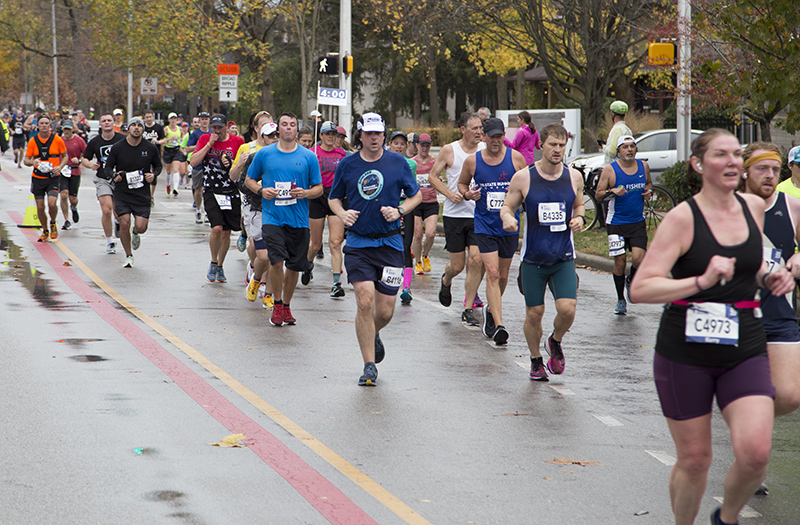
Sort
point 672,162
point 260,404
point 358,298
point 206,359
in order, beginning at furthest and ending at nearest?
point 672,162 → point 206,359 → point 358,298 → point 260,404

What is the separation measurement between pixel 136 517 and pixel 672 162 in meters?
19.1

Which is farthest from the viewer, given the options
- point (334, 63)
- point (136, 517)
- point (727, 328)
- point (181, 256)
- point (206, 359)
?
point (334, 63)

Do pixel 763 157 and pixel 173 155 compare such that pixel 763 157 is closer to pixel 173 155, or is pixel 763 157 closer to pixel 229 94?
pixel 173 155

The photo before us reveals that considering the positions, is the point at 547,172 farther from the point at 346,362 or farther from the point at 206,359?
the point at 206,359

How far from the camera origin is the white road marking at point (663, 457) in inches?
237

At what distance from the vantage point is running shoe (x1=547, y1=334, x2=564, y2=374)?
8.16m

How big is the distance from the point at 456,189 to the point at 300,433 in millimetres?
4862

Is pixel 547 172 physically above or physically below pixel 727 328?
above

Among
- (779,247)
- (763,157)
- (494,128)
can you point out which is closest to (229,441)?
(779,247)

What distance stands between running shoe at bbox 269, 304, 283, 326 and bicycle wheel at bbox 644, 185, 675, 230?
8.60 m

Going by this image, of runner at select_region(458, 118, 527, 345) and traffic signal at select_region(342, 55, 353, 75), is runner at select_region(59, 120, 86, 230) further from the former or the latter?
runner at select_region(458, 118, 527, 345)

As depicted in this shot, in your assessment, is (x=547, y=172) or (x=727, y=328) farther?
(x=547, y=172)

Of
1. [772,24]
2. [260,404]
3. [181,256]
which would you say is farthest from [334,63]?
[260,404]

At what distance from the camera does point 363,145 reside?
8125 millimetres
